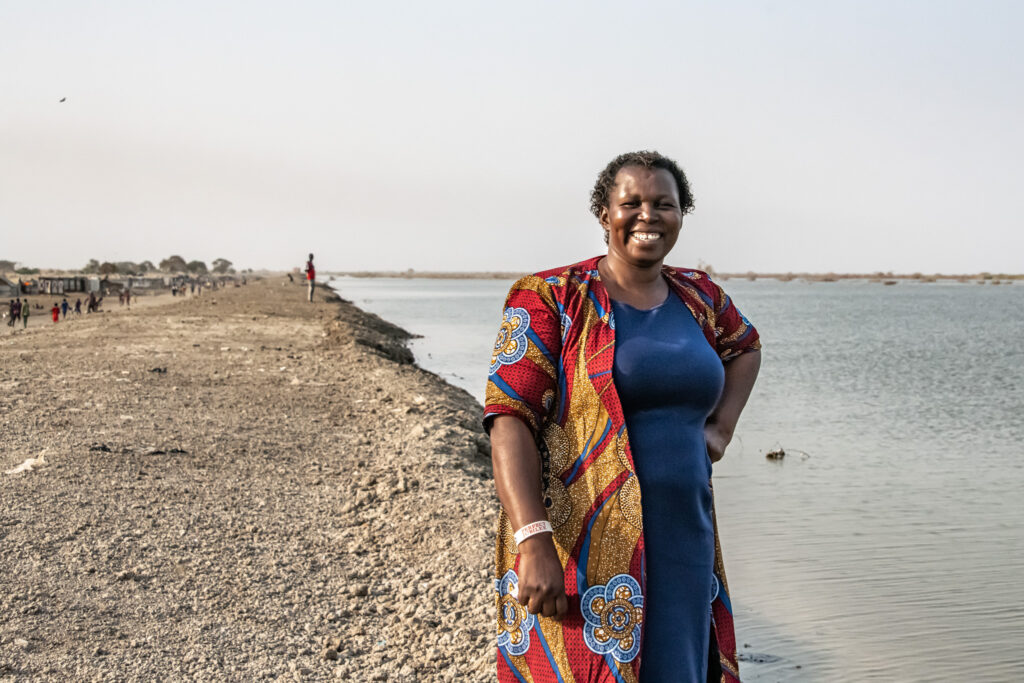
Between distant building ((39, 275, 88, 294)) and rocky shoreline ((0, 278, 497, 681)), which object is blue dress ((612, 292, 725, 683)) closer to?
rocky shoreline ((0, 278, 497, 681))

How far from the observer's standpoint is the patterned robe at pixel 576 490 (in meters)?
1.96

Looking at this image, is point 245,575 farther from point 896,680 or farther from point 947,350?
point 947,350

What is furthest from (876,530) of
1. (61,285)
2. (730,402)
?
(61,285)

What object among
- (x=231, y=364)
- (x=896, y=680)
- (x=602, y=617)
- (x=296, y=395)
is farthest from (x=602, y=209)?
(x=231, y=364)

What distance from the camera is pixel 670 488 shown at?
6.63 feet

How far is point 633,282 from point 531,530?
66 cm

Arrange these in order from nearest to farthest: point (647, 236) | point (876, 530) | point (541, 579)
Result: point (541, 579), point (647, 236), point (876, 530)

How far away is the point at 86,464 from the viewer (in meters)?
6.78

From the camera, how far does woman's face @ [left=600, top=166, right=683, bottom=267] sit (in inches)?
86.0

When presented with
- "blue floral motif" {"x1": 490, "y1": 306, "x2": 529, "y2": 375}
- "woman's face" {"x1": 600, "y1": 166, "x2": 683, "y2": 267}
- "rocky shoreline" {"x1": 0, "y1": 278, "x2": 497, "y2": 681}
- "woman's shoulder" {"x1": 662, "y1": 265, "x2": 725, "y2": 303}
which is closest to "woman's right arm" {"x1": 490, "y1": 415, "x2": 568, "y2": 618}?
"blue floral motif" {"x1": 490, "y1": 306, "x2": 529, "y2": 375}

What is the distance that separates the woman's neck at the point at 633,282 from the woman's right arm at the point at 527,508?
1.37 feet

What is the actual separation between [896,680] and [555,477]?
4340 mm

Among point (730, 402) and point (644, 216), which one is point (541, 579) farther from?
point (644, 216)

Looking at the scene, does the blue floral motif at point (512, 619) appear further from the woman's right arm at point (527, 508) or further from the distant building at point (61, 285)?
the distant building at point (61, 285)
